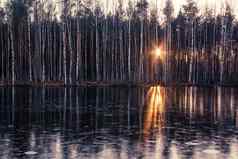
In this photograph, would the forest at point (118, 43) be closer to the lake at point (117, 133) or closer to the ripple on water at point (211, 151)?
the lake at point (117, 133)

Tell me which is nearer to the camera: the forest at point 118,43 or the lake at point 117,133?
the lake at point 117,133

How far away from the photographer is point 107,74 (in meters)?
51.2

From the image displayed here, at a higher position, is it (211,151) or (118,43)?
(118,43)

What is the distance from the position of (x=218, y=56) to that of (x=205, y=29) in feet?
14.6

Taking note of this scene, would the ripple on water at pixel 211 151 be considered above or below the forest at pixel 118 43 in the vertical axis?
below

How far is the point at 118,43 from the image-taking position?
196 feet

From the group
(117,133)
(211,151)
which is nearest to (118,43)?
(117,133)

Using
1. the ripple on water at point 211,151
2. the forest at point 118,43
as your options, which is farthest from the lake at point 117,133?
the forest at point 118,43

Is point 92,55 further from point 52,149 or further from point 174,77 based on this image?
point 52,149

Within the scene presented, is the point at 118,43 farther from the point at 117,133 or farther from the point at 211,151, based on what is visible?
the point at 211,151

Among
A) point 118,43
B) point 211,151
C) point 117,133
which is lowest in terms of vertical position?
point 211,151

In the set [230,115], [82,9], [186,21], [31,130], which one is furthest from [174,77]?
[31,130]

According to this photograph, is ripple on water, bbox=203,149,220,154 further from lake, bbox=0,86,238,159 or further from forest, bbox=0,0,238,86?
forest, bbox=0,0,238,86

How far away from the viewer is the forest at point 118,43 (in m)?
51.8
